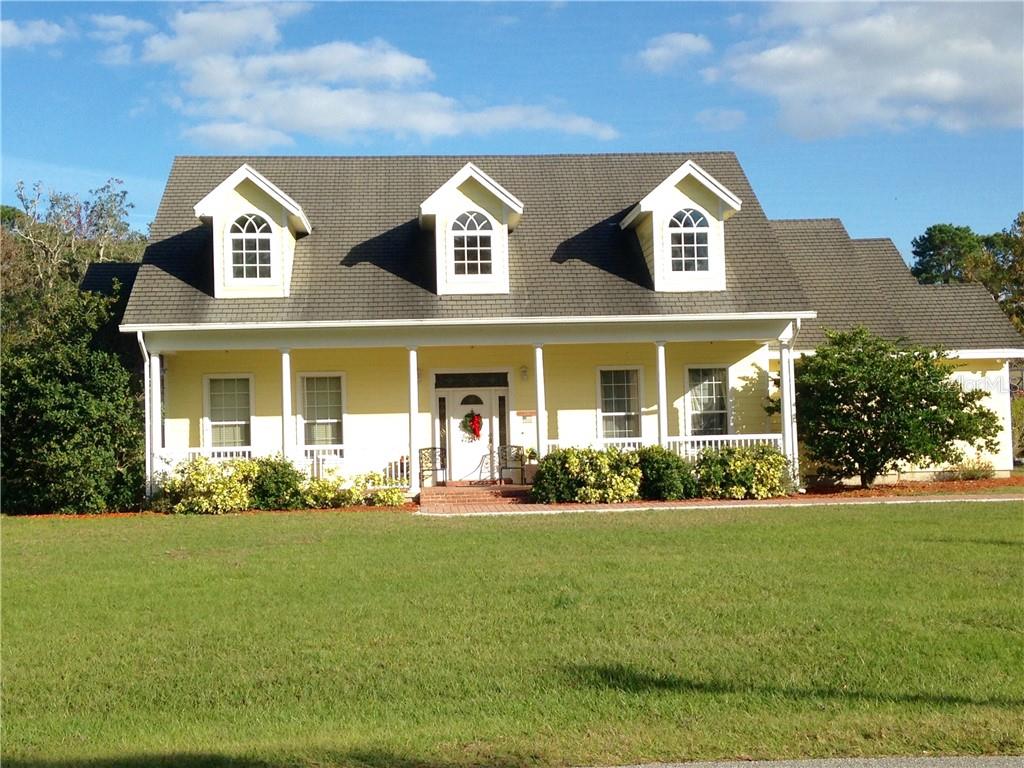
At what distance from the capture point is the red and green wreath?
24.5 metres

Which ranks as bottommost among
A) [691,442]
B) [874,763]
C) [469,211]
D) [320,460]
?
[874,763]

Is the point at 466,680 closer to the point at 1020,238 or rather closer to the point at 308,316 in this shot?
the point at 308,316

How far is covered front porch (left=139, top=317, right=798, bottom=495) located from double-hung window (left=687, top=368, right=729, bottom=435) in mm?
27

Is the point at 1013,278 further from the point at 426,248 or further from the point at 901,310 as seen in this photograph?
the point at 426,248

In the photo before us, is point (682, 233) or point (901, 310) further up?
point (682, 233)

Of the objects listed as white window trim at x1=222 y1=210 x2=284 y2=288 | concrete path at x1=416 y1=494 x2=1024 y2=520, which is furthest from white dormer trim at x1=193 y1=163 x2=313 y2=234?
concrete path at x1=416 y1=494 x2=1024 y2=520

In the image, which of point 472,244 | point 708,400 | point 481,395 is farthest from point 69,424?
point 708,400

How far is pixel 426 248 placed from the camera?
79.9 feet

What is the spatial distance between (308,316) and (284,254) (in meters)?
1.65

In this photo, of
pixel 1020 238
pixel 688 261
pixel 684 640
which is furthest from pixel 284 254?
pixel 1020 238

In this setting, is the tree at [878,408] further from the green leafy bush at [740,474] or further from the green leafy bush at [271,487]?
the green leafy bush at [271,487]

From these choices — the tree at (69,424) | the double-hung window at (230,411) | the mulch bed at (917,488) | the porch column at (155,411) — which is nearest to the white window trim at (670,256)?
the mulch bed at (917,488)

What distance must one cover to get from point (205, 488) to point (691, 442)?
32.3ft

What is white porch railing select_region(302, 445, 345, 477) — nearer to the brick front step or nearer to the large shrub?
the brick front step
